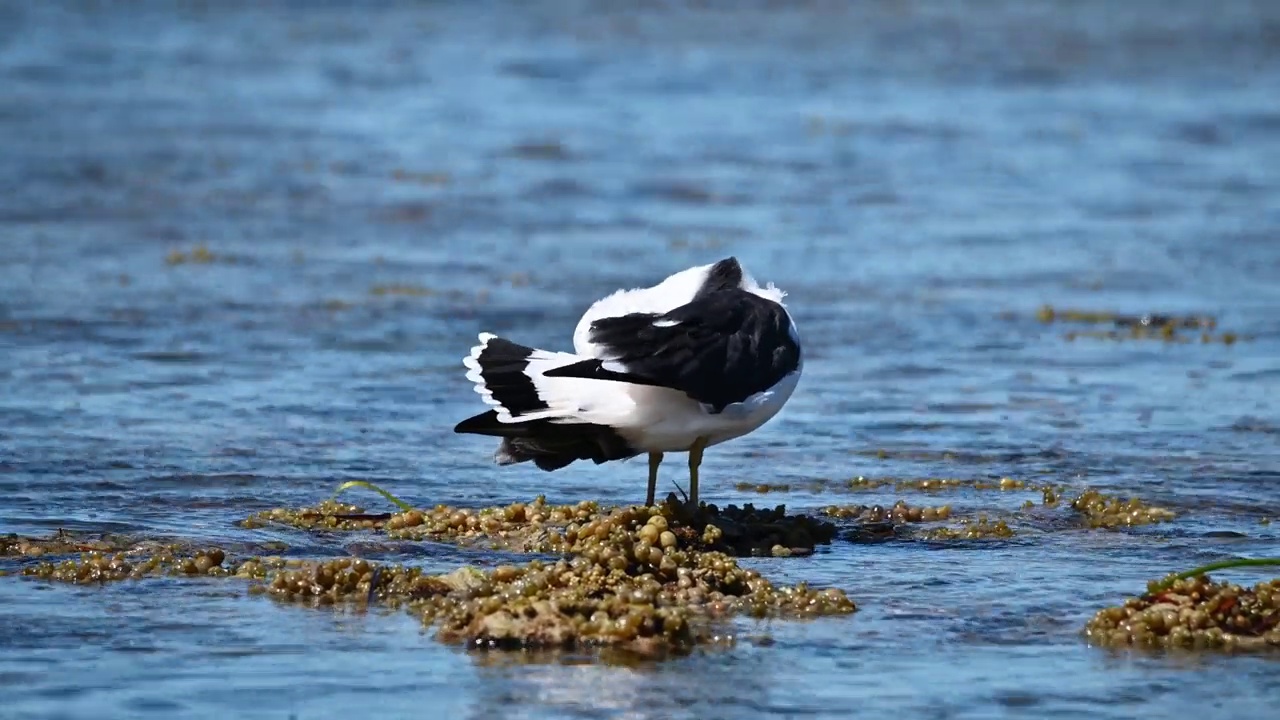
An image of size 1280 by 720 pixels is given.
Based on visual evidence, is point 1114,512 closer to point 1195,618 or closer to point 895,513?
point 895,513

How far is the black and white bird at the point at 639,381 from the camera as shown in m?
6.10

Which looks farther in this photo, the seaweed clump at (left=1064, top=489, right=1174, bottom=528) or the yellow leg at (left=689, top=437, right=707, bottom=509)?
the seaweed clump at (left=1064, top=489, right=1174, bottom=528)

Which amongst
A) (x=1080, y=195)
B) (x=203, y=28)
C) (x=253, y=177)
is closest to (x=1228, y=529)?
(x=1080, y=195)

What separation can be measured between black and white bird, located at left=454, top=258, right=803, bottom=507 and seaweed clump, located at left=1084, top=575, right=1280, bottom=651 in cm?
143

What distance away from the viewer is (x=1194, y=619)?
521 cm

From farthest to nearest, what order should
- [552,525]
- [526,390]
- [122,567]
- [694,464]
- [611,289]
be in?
1. [611,289]
2. [694,464]
3. [552,525]
4. [526,390]
5. [122,567]

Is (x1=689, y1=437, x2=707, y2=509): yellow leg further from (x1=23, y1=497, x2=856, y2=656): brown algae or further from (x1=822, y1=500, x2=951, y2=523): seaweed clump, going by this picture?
(x1=822, y1=500, x2=951, y2=523): seaweed clump

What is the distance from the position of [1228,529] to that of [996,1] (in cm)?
2584

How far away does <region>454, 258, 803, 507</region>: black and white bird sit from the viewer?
6.10 meters

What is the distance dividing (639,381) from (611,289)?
586 centimetres

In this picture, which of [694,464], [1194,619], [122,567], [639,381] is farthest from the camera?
[694,464]

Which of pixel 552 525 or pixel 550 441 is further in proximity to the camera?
pixel 552 525

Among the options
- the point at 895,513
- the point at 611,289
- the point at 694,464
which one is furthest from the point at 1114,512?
the point at 611,289

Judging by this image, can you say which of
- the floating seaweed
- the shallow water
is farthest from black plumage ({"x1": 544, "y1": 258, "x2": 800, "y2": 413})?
the floating seaweed
